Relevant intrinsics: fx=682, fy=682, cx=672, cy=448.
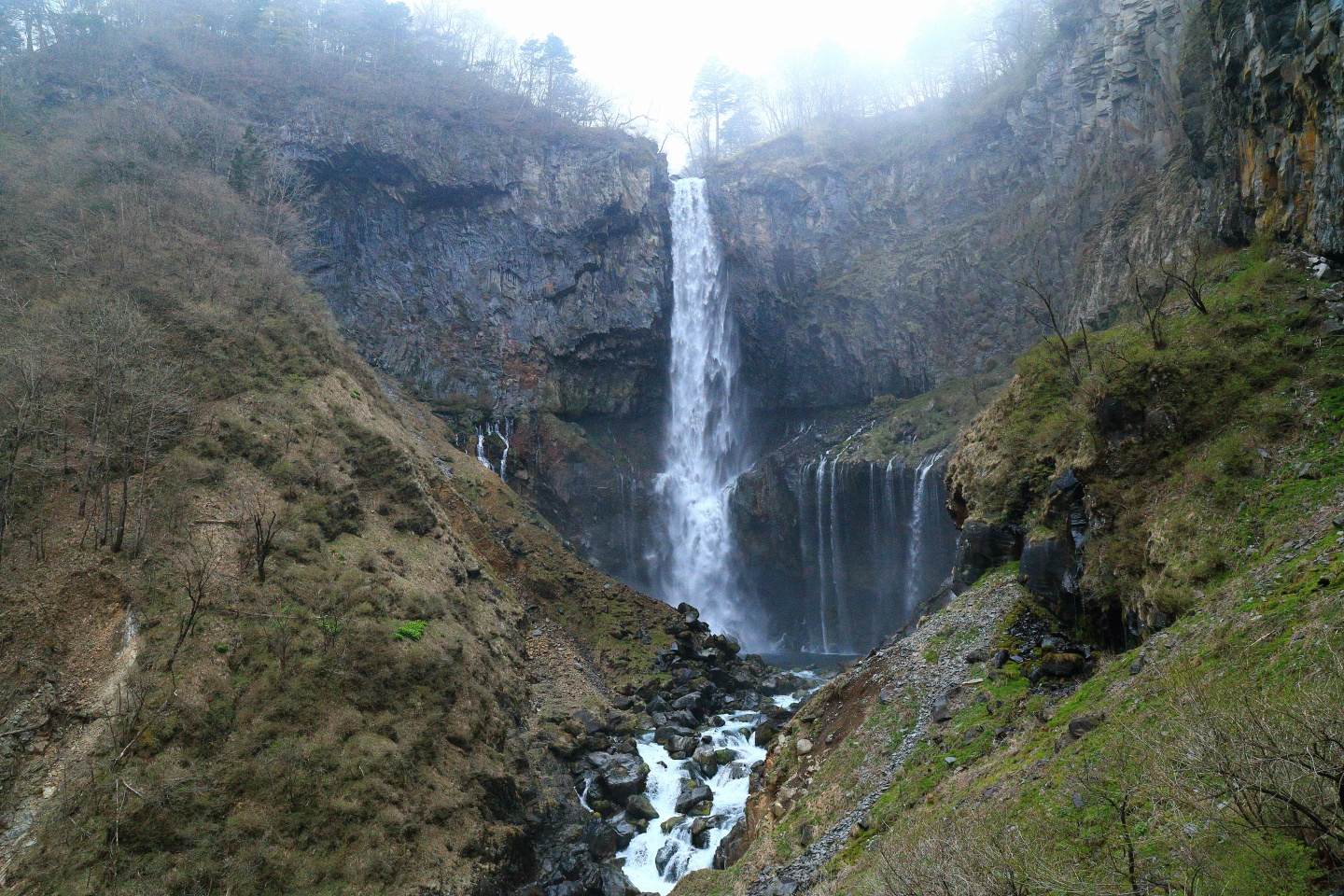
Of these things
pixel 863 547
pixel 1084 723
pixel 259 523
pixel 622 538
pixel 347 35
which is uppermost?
pixel 347 35

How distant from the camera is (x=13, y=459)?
1515 centimetres

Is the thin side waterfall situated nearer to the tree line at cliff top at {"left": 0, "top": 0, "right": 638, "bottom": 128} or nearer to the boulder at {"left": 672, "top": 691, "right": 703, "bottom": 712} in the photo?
the boulder at {"left": 672, "top": 691, "right": 703, "bottom": 712}

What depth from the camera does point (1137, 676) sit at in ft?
29.2

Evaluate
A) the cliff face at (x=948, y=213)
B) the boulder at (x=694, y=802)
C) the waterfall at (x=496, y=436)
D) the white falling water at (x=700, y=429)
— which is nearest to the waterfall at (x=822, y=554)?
the white falling water at (x=700, y=429)

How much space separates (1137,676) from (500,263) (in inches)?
1592

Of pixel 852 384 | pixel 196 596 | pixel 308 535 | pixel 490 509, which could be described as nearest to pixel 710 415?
pixel 852 384

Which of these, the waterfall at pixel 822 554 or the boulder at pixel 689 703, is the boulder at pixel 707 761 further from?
the waterfall at pixel 822 554

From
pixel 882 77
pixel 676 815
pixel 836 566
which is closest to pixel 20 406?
pixel 676 815

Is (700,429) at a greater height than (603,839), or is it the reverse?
(700,429)

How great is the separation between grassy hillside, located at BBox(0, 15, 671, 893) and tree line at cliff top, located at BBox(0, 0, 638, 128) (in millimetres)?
23179

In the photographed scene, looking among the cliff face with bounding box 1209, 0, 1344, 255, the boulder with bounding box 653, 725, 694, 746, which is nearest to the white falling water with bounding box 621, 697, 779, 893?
the boulder with bounding box 653, 725, 694, 746

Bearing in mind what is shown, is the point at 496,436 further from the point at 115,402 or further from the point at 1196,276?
the point at 1196,276

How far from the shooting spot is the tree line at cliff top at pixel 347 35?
41.8m

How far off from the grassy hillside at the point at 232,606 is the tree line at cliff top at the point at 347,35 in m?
23.2
